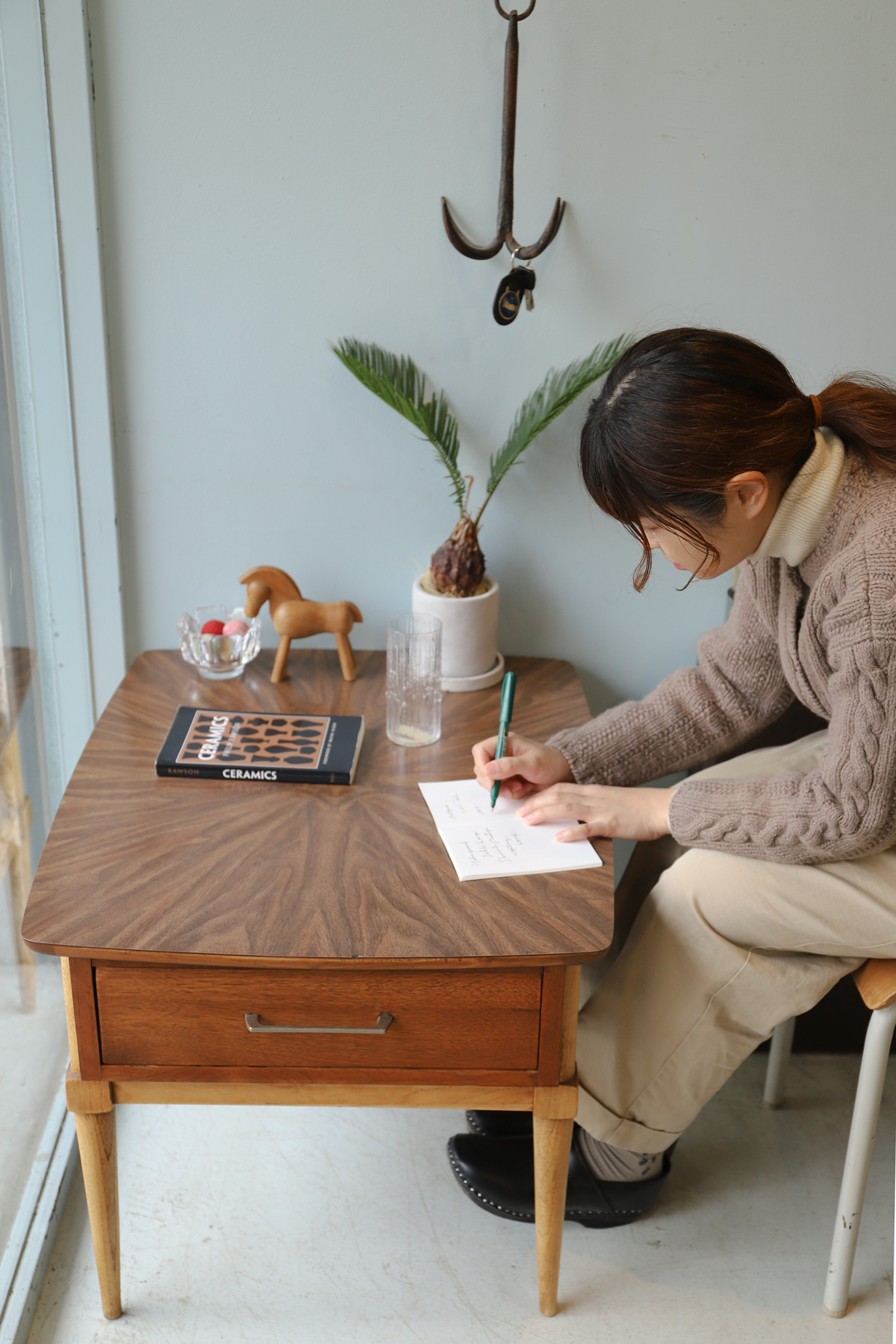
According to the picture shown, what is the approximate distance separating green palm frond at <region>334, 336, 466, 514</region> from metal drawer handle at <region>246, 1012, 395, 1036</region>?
762 millimetres

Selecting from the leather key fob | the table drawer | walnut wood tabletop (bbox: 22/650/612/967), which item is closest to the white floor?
the table drawer

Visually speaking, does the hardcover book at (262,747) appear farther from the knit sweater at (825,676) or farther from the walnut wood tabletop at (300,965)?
the knit sweater at (825,676)

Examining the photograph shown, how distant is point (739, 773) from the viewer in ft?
4.65

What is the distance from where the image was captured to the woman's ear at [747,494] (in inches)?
44.4

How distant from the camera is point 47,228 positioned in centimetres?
144

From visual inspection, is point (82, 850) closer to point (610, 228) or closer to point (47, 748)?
point (47, 748)

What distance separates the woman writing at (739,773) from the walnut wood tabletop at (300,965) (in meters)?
0.13

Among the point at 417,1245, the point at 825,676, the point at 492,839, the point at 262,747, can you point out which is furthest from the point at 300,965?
the point at 825,676

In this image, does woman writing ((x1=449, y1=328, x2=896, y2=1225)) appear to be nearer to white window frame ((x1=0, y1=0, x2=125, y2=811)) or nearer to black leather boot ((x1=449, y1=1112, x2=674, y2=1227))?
black leather boot ((x1=449, y1=1112, x2=674, y2=1227))

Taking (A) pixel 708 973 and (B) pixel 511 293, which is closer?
(A) pixel 708 973

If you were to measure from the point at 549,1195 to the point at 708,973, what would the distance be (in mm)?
309

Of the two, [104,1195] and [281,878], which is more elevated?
[281,878]

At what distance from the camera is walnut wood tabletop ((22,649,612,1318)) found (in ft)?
3.42

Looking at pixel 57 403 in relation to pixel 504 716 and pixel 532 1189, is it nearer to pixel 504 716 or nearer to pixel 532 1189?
pixel 504 716
